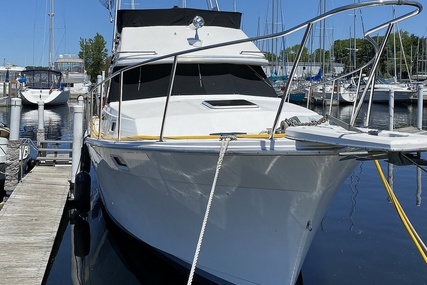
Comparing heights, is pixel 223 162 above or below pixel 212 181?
above

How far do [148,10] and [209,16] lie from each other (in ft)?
3.29

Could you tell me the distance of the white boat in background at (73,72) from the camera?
159ft

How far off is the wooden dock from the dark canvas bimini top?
3.33 metres

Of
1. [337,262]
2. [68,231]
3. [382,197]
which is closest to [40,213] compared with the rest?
[68,231]

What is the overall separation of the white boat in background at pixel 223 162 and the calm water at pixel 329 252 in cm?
52

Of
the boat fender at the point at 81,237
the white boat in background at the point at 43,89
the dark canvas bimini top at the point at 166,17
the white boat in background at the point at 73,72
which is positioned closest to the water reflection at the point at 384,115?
the dark canvas bimini top at the point at 166,17

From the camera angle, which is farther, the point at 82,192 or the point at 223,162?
the point at 82,192

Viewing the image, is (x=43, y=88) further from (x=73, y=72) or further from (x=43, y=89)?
(x=73, y=72)

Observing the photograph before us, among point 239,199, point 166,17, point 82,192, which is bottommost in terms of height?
point 82,192

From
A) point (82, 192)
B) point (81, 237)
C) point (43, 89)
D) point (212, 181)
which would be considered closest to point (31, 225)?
point (81, 237)

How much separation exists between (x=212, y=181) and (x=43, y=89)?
36161mm

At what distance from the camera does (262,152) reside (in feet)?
14.3

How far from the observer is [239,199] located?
4.89m

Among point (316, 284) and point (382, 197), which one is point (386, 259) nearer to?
point (316, 284)
